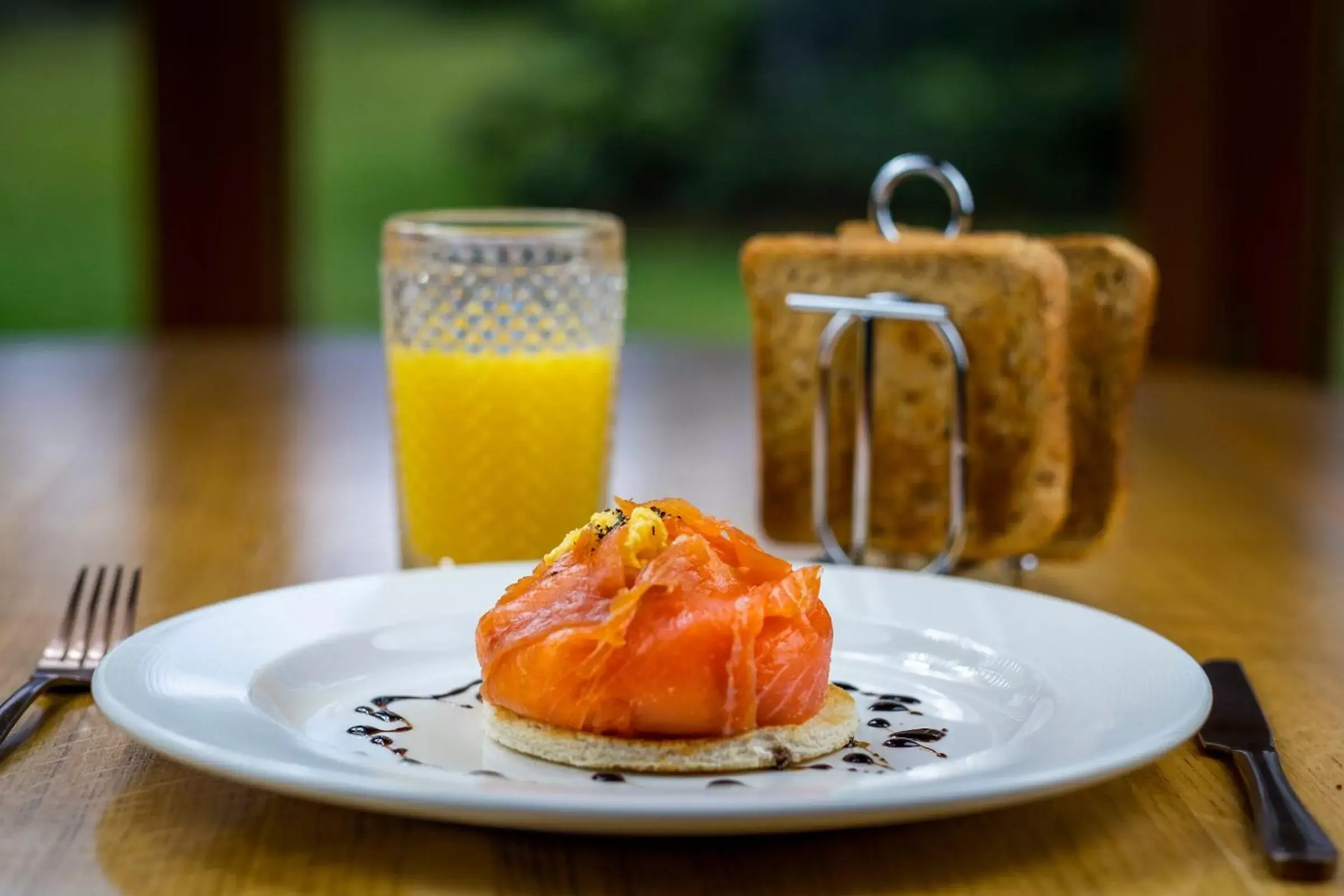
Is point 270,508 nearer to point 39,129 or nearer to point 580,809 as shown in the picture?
point 580,809

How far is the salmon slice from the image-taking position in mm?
843

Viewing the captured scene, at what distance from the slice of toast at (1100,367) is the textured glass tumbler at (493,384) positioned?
36 centimetres

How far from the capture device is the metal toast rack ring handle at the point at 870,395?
1357 millimetres

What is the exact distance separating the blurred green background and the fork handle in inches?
141

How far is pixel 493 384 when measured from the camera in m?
1.48

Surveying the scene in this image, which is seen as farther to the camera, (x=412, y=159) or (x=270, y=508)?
(x=412, y=159)

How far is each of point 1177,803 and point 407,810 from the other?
1.31 ft

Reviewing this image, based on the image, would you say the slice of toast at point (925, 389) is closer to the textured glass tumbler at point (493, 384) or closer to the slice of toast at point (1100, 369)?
the slice of toast at point (1100, 369)

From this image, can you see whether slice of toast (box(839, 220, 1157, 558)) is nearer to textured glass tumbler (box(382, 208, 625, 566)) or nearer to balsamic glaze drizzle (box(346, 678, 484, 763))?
textured glass tumbler (box(382, 208, 625, 566))

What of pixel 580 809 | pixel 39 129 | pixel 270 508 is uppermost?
pixel 39 129

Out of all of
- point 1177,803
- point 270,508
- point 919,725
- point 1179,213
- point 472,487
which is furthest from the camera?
point 1179,213

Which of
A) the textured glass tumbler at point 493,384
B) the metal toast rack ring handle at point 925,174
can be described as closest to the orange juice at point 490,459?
the textured glass tumbler at point 493,384

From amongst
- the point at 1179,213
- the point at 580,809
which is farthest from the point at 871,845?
the point at 1179,213

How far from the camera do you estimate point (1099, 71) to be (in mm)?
4648
